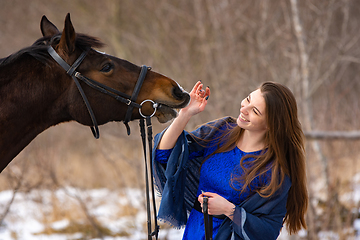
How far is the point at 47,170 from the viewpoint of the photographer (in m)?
4.14

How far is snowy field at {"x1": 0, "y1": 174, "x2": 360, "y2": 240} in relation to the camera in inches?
169

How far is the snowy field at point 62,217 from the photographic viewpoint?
4.29 m

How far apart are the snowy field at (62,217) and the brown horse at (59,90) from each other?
104 inches

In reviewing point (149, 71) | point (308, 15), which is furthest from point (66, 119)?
point (308, 15)

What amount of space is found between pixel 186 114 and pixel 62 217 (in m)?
4.26

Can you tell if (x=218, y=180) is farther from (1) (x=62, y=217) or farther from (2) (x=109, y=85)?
(1) (x=62, y=217)

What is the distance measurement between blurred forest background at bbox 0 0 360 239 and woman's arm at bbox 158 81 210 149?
228 centimetres

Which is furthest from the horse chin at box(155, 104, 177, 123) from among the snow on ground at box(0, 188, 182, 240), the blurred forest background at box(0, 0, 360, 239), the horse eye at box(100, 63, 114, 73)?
the snow on ground at box(0, 188, 182, 240)

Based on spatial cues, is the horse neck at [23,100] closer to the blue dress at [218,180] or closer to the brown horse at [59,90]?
the brown horse at [59,90]

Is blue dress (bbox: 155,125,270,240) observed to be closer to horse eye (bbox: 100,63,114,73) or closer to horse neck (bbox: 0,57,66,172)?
horse eye (bbox: 100,63,114,73)

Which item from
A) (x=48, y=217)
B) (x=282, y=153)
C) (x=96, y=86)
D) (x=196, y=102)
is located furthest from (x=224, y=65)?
(x=96, y=86)

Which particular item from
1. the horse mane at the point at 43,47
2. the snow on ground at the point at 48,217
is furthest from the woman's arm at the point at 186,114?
the snow on ground at the point at 48,217

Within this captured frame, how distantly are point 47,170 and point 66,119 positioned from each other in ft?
8.98

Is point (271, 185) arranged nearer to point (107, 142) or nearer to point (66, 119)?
point (66, 119)
